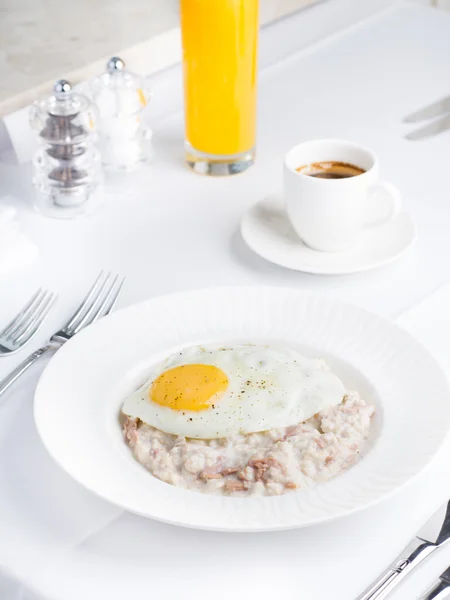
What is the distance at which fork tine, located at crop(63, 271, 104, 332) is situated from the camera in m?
1.14

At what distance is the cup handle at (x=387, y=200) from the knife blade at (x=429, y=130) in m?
0.36

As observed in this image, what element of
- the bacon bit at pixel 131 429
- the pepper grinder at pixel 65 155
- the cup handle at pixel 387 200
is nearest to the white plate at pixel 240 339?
the bacon bit at pixel 131 429

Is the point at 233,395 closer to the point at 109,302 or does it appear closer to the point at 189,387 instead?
the point at 189,387

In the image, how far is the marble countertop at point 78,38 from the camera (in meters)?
1.77

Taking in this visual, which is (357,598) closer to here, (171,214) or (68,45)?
(171,214)

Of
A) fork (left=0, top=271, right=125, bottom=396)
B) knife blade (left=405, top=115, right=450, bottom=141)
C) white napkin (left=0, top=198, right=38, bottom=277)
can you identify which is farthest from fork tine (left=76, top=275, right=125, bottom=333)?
knife blade (left=405, top=115, right=450, bottom=141)

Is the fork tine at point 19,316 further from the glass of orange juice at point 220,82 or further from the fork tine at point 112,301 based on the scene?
the glass of orange juice at point 220,82

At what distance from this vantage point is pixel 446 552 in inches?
32.6

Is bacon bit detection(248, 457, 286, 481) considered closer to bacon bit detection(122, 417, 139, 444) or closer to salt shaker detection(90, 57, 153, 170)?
bacon bit detection(122, 417, 139, 444)

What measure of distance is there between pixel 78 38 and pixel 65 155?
2.27 ft

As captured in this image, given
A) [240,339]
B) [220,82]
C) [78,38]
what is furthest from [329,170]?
[78,38]

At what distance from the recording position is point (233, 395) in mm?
925

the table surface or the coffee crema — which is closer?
the table surface

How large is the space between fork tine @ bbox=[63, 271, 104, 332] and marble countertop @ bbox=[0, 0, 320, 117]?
584mm
